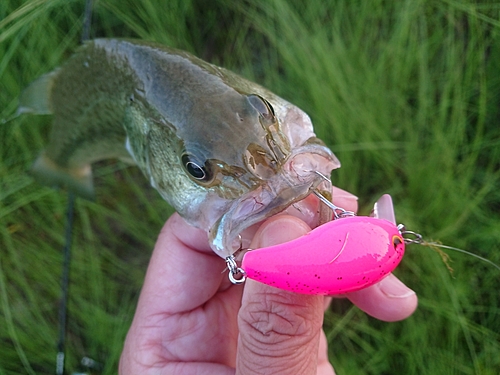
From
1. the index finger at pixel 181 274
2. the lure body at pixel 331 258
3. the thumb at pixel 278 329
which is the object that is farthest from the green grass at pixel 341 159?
the lure body at pixel 331 258

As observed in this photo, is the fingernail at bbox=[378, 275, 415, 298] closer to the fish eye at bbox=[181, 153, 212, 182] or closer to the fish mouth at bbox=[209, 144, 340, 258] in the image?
the fish mouth at bbox=[209, 144, 340, 258]

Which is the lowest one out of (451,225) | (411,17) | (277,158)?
(451,225)

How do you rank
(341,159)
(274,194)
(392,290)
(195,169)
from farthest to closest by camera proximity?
(341,159) → (392,290) → (195,169) → (274,194)

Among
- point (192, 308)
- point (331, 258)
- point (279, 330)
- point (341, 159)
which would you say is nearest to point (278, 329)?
point (279, 330)

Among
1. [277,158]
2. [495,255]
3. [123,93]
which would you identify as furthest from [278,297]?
[495,255]

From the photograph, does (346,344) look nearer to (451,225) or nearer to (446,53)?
(451,225)

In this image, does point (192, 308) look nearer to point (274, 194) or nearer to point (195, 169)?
point (195, 169)

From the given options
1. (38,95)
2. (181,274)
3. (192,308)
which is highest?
(38,95)
